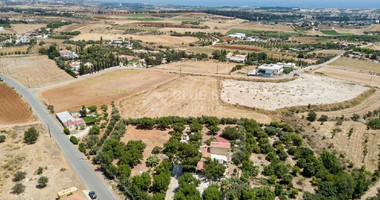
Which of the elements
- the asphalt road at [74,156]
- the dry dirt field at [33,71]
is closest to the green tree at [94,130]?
the asphalt road at [74,156]

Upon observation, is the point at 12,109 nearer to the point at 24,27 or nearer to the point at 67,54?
the point at 67,54

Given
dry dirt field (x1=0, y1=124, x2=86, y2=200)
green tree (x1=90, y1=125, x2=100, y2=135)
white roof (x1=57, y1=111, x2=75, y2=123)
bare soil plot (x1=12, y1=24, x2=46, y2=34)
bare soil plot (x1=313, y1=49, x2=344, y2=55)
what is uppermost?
bare soil plot (x1=12, y1=24, x2=46, y2=34)

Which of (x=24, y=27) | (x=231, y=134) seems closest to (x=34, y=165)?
(x=231, y=134)

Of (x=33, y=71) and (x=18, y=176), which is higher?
(x=33, y=71)

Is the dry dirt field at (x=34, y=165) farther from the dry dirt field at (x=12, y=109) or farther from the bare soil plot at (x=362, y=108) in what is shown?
the bare soil plot at (x=362, y=108)

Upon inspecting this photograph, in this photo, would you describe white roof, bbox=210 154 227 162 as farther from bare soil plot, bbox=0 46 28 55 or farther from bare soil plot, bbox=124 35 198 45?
bare soil plot, bbox=124 35 198 45

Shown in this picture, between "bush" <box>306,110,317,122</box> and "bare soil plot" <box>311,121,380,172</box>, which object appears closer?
"bare soil plot" <box>311,121,380,172</box>

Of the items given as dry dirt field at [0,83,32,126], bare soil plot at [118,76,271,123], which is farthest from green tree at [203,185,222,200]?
dry dirt field at [0,83,32,126]
